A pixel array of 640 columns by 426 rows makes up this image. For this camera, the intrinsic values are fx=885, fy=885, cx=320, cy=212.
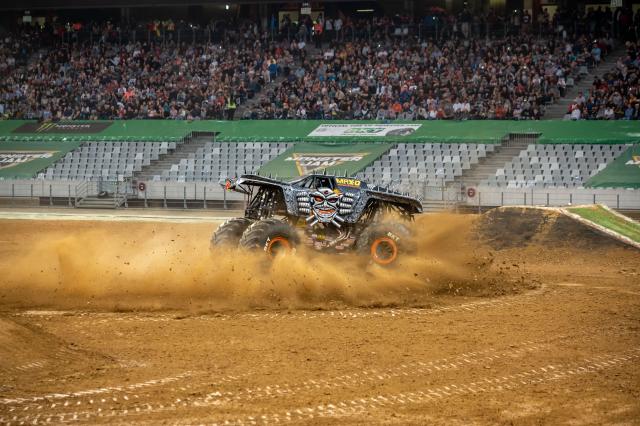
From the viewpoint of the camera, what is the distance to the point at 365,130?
40406 millimetres

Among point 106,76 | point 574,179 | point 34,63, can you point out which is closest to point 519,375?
point 574,179

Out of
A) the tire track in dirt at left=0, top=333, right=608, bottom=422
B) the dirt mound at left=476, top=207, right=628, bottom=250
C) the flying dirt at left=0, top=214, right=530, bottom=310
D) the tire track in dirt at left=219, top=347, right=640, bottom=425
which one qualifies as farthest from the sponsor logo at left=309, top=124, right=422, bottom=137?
the tire track in dirt at left=219, top=347, right=640, bottom=425

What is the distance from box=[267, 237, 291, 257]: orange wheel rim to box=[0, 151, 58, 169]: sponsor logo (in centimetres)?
2960

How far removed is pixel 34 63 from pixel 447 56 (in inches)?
954

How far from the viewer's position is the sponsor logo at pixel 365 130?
39.6 m

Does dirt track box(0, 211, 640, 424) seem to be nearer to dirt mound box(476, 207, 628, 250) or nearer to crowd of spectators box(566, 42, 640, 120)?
dirt mound box(476, 207, 628, 250)

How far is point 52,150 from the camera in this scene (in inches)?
1705

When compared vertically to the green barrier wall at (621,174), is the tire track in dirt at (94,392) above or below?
below

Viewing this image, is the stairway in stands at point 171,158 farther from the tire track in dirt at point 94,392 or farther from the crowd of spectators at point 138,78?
the tire track in dirt at point 94,392

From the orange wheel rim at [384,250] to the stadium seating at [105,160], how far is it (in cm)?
2485

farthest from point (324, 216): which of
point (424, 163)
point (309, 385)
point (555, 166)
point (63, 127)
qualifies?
point (63, 127)

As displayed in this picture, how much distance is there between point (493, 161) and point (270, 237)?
22.6 metres

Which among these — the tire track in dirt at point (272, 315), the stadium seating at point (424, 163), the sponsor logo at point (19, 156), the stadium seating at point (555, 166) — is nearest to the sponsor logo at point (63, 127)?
the sponsor logo at point (19, 156)

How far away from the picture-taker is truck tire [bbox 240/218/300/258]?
15.8 meters
